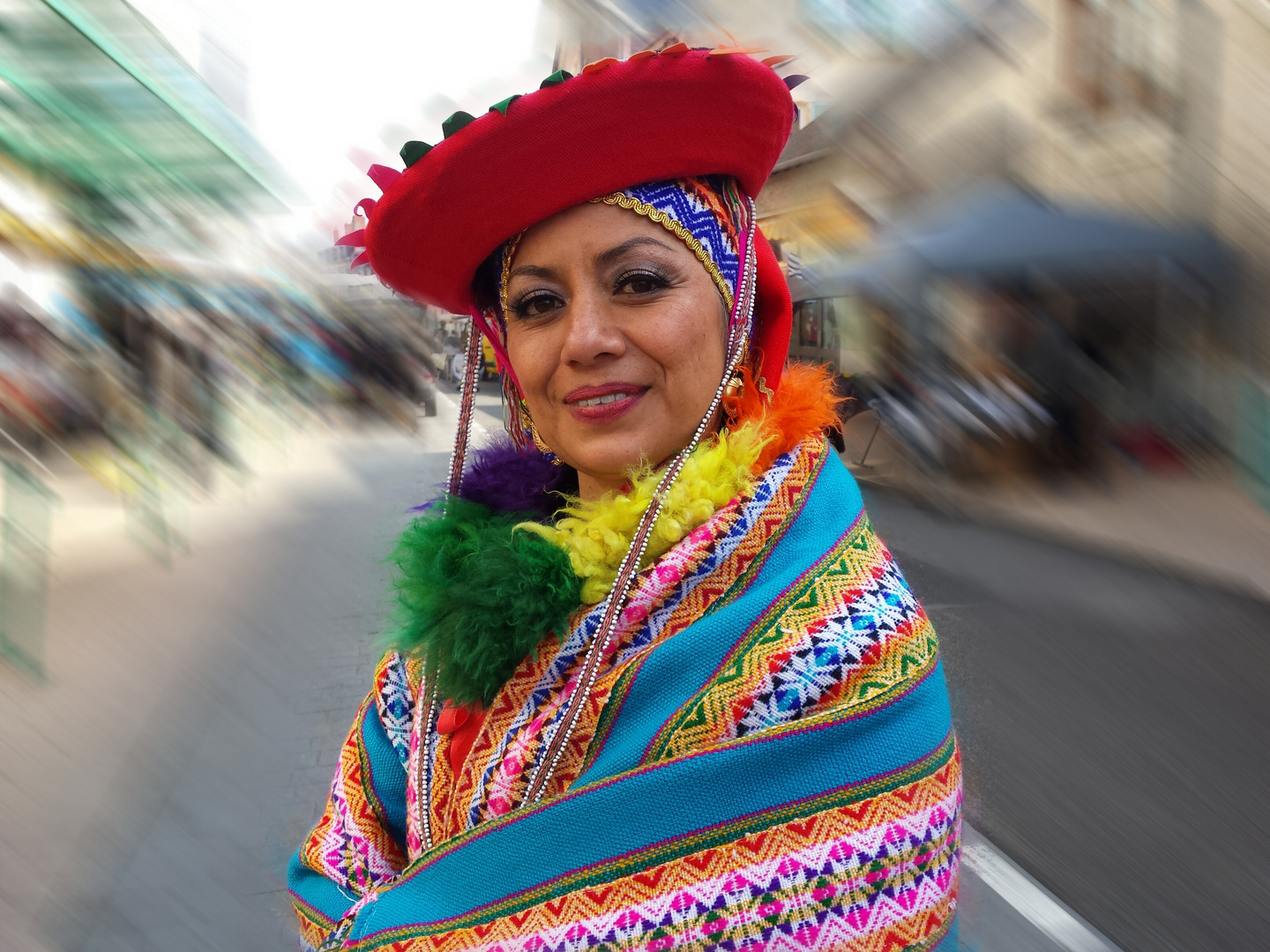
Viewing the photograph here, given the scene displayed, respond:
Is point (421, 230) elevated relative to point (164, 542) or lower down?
elevated

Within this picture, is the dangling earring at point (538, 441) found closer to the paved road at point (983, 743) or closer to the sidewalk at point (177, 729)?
the paved road at point (983, 743)

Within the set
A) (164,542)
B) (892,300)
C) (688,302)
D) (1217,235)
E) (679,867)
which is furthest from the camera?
(892,300)

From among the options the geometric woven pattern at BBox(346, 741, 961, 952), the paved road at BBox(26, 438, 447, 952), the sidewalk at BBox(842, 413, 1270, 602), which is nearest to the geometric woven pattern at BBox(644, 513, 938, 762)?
the geometric woven pattern at BBox(346, 741, 961, 952)

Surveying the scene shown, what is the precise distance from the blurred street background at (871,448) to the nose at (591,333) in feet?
1.13

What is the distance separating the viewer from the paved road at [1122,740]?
10.1ft

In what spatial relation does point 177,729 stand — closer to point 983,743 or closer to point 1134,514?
point 983,743

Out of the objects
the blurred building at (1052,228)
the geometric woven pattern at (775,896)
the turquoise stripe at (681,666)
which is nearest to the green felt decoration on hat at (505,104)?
the turquoise stripe at (681,666)

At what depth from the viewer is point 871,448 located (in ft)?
37.4

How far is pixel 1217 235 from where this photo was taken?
932 centimetres

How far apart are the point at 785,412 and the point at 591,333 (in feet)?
1.11

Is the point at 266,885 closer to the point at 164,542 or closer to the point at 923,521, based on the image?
the point at 164,542

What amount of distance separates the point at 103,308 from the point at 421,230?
8307 millimetres

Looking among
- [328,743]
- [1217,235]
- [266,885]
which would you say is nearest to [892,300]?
[1217,235]

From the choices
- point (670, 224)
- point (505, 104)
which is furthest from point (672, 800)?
point (505, 104)
